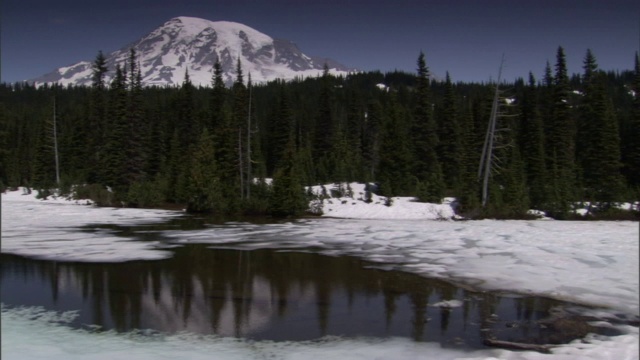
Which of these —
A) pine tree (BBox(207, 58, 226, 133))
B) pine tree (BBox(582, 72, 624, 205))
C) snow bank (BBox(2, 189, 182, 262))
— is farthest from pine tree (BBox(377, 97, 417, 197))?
pine tree (BBox(207, 58, 226, 133))

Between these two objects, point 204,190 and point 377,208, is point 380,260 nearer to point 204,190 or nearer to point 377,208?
point 377,208

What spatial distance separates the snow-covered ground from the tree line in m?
6.11

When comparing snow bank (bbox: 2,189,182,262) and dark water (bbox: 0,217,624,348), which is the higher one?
snow bank (bbox: 2,189,182,262)

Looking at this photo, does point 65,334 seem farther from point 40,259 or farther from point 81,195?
point 81,195

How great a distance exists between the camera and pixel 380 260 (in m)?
16.4

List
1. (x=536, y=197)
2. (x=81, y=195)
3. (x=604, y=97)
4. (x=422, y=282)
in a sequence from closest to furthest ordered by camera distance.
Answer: (x=422, y=282) < (x=536, y=197) < (x=604, y=97) < (x=81, y=195)

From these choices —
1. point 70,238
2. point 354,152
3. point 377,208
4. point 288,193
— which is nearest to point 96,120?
point 354,152

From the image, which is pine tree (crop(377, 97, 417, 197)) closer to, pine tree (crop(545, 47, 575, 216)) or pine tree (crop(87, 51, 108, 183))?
pine tree (crop(545, 47, 575, 216))

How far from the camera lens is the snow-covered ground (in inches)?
299

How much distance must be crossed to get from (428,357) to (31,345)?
6.45 metres

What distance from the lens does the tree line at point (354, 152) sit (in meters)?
34.8

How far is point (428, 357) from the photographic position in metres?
7.40

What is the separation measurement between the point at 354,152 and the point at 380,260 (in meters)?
48.4

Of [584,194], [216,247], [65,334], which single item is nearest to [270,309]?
[65,334]
